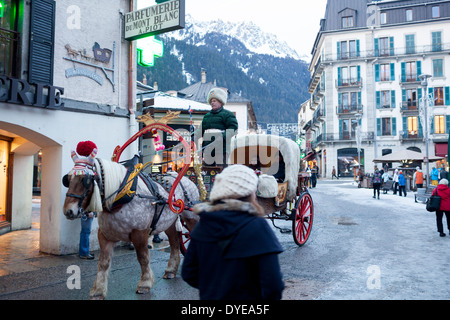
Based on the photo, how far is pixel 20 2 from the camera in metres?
7.05

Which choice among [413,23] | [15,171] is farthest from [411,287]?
[413,23]

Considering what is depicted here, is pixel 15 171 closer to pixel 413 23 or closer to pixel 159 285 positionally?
pixel 159 285

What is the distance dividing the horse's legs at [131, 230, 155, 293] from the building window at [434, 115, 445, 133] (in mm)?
44096

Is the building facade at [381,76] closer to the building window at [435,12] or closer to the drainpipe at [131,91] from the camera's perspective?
the building window at [435,12]

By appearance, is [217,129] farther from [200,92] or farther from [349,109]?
[349,109]

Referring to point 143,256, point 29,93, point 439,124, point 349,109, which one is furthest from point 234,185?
point 439,124

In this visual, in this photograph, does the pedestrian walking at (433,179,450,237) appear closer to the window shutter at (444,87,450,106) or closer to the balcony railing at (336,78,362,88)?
the balcony railing at (336,78,362,88)

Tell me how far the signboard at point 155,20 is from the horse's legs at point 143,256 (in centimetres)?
488

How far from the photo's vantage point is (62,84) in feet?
24.8

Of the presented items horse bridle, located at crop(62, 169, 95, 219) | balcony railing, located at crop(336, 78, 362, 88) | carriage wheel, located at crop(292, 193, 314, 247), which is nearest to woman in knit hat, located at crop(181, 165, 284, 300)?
horse bridle, located at crop(62, 169, 95, 219)

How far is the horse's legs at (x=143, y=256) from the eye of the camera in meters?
4.81

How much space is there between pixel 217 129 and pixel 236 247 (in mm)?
4402

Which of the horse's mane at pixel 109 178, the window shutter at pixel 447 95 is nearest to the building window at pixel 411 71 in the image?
the window shutter at pixel 447 95

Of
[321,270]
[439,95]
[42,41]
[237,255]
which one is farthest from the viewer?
[439,95]
